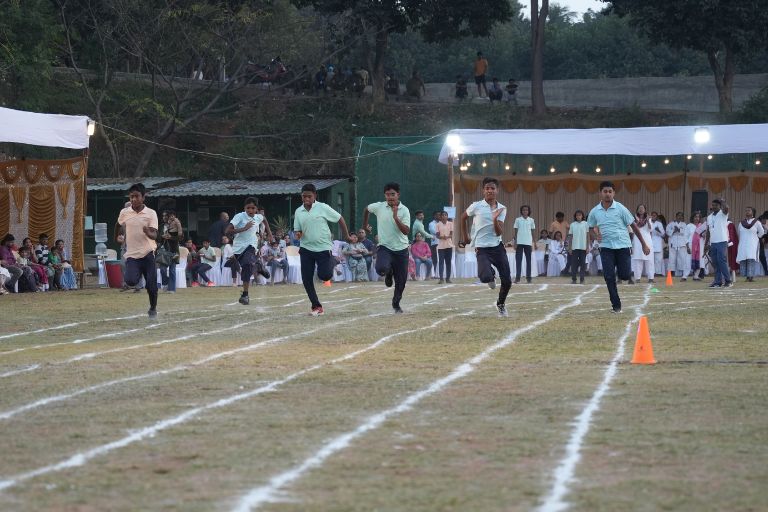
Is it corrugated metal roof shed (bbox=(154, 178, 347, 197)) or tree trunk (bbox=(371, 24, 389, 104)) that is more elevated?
tree trunk (bbox=(371, 24, 389, 104))

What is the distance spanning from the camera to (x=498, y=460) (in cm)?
731

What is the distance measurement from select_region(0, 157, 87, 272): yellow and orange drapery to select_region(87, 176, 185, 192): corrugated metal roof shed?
15455 mm

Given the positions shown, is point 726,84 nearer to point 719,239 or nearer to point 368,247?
point 368,247

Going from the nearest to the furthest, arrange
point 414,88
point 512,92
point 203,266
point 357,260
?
1. point 203,266
2. point 357,260
3. point 512,92
4. point 414,88

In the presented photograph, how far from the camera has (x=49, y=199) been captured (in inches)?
1250

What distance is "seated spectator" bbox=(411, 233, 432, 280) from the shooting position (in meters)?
35.7

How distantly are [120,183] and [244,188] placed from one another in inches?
178

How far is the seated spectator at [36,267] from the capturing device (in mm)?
29703

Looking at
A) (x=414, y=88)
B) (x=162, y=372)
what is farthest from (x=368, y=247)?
(x=414, y=88)

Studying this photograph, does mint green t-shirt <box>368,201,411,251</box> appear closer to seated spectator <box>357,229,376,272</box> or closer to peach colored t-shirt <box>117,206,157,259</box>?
peach colored t-shirt <box>117,206,157,259</box>

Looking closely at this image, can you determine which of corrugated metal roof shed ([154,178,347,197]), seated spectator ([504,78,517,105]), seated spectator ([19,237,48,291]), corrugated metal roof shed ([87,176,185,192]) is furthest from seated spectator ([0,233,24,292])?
seated spectator ([504,78,517,105])

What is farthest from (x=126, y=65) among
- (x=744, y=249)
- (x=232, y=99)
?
(x=744, y=249)

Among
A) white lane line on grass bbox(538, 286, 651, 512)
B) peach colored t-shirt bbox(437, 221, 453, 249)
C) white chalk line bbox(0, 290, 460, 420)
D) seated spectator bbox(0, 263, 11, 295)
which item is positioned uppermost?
peach colored t-shirt bbox(437, 221, 453, 249)

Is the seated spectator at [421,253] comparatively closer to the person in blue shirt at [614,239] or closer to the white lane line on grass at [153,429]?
the person in blue shirt at [614,239]
